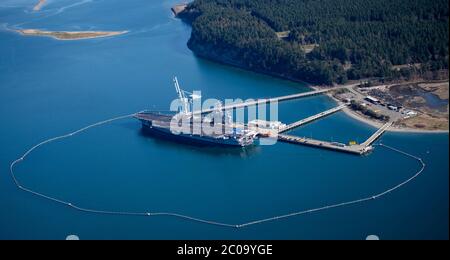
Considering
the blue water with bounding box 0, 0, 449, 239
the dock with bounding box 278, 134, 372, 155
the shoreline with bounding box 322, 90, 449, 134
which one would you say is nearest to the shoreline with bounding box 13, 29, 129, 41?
the blue water with bounding box 0, 0, 449, 239

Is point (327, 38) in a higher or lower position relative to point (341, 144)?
higher

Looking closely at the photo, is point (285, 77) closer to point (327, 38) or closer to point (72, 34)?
point (327, 38)

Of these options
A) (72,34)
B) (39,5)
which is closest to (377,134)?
(72,34)

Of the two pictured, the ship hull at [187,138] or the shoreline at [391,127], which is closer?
the shoreline at [391,127]

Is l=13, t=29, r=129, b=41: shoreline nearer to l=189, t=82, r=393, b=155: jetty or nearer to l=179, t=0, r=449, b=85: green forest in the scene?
l=179, t=0, r=449, b=85: green forest

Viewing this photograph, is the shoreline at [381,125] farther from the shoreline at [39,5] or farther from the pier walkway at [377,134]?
the shoreline at [39,5]

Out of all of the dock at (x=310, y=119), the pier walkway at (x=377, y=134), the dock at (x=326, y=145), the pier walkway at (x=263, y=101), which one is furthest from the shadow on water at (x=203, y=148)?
the pier walkway at (x=377, y=134)
